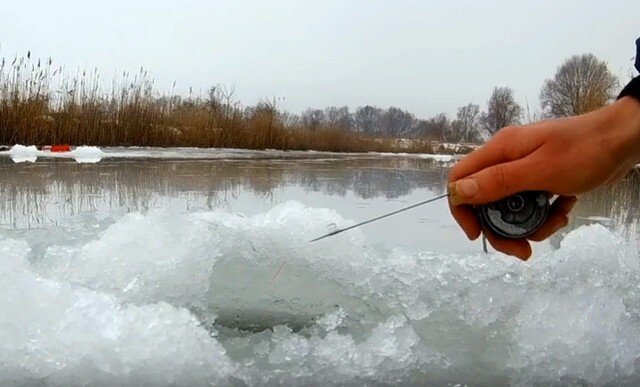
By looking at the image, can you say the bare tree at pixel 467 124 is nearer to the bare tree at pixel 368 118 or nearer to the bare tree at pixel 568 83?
the bare tree at pixel 568 83

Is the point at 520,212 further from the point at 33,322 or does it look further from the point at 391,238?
the point at 391,238

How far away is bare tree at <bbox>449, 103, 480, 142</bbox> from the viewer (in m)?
42.4

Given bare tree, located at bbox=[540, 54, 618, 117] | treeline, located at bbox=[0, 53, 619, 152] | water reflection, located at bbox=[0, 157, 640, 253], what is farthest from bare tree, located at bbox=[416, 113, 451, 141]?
water reflection, located at bbox=[0, 157, 640, 253]

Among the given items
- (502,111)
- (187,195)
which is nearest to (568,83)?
(502,111)

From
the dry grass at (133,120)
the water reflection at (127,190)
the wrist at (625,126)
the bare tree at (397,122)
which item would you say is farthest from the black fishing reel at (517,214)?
the bare tree at (397,122)

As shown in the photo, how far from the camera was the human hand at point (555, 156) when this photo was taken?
38.0 inches

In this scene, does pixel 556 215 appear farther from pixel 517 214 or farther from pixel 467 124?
pixel 467 124

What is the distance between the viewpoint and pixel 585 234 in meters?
1.65

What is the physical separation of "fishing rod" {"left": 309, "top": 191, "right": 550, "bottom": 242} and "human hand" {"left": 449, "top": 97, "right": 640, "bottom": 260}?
44mm

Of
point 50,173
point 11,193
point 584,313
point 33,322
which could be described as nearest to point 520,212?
point 584,313

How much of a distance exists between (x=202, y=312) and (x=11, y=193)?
7.13 feet

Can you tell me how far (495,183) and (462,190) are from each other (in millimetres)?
59

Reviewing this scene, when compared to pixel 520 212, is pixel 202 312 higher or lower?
lower

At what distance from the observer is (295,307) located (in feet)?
4.29
